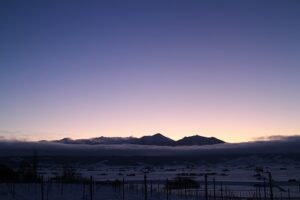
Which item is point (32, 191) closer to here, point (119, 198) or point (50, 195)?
point (50, 195)

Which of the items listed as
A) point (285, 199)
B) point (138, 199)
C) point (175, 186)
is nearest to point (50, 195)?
point (138, 199)

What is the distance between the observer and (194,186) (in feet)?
235

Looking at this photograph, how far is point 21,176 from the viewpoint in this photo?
65438 millimetres

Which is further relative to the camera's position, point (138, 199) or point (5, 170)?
point (5, 170)

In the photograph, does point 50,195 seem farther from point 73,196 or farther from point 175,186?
point 175,186

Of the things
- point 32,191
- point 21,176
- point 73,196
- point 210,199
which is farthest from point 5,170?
point 210,199

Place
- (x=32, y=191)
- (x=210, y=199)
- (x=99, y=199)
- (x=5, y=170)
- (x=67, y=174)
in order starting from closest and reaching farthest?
(x=99, y=199), (x=32, y=191), (x=210, y=199), (x=5, y=170), (x=67, y=174)

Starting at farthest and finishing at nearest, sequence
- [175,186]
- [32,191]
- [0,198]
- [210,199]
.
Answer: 1. [175,186]
2. [210,199]
3. [32,191]
4. [0,198]

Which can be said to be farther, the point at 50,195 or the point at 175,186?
the point at 175,186

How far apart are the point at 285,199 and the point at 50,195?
24.2 m

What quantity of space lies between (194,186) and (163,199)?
34.4m

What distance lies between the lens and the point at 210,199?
42.0m

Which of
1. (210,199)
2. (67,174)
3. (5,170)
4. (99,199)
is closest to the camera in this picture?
(99,199)

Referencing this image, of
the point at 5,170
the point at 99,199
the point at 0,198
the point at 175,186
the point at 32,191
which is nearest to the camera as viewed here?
the point at 0,198
